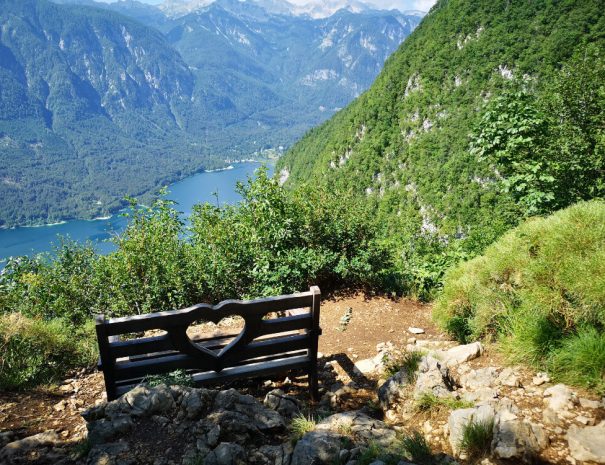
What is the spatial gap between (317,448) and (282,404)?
39.5 inches

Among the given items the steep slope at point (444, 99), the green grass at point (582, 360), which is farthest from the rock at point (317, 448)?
the steep slope at point (444, 99)

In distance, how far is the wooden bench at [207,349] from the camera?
11.3ft

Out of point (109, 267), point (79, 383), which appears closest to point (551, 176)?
point (79, 383)

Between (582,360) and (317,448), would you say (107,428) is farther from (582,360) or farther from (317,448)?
(582,360)

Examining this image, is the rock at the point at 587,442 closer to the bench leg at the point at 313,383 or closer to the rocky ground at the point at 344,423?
the rocky ground at the point at 344,423

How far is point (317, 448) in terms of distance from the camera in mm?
2805

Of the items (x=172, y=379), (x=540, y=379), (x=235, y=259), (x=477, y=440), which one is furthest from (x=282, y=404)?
(x=235, y=259)

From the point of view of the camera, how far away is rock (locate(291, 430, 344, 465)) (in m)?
2.74

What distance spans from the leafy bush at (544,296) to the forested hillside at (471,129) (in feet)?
7.38

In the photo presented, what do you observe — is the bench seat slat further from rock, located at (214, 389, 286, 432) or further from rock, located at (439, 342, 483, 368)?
rock, located at (439, 342, 483, 368)

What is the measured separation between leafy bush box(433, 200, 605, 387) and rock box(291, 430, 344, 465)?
1.95 meters

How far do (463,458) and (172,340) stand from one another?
98.5 inches

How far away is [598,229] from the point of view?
3934 millimetres

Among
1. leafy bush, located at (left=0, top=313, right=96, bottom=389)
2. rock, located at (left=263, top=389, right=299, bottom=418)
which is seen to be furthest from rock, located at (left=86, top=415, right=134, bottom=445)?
leafy bush, located at (left=0, top=313, right=96, bottom=389)
